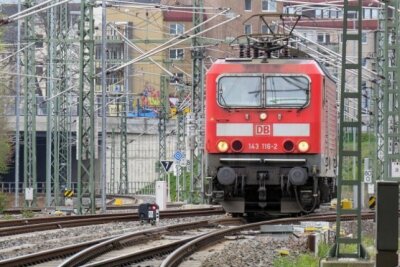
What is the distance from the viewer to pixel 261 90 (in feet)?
77.8

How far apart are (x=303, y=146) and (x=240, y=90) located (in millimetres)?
1740

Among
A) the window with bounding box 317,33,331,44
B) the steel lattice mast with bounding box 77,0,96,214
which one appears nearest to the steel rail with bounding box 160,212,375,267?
the steel lattice mast with bounding box 77,0,96,214

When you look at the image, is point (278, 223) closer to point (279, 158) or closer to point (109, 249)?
point (279, 158)

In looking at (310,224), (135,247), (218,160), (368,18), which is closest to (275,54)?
(218,160)

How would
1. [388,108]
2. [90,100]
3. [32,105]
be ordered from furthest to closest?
1. [32,105]
2. [90,100]
3. [388,108]

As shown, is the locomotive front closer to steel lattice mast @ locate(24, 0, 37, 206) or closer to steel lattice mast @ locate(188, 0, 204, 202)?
steel lattice mast @ locate(188, 0, 204, 202)

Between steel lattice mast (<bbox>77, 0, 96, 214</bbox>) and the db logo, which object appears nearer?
the db logo

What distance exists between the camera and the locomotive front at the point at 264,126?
23.5 metres

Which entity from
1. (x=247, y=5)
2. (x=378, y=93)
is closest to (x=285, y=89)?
(x=378, y=93)

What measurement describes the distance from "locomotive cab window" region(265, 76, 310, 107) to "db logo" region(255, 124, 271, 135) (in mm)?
452

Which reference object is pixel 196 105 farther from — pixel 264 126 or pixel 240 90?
pixel 264 126

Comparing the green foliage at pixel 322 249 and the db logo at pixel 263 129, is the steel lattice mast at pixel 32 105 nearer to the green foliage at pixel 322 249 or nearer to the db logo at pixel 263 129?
the db logo at pixel 263 129

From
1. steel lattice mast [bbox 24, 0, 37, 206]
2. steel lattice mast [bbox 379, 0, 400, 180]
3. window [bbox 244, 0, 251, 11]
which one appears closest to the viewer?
steel lattice mast [bbox 379, 0, 400, 180]

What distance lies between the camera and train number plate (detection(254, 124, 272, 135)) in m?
23.5
